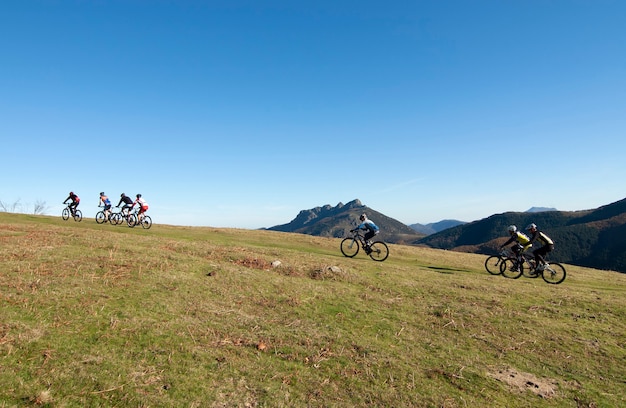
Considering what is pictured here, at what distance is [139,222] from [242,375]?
33.2m

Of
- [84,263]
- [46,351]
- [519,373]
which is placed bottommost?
[519,373]

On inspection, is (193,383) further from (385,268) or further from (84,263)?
(385,268)

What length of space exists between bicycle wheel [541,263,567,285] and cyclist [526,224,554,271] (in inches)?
16.9

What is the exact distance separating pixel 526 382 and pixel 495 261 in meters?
20.6

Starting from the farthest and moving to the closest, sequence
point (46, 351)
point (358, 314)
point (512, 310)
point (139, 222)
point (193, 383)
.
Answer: point (139, 222) < point (512, 310) < point (358, 314) < point (46, 351) < point (193, 383)

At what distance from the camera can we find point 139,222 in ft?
118

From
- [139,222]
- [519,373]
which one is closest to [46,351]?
[519,373]

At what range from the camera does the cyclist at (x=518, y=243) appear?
75.5 ft

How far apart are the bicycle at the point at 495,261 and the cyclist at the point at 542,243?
190 centimetres

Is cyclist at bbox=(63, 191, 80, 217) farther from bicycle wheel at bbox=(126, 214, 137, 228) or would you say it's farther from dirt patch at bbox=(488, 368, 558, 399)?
dirt patch at bbox=(488, 368, 558, 399)

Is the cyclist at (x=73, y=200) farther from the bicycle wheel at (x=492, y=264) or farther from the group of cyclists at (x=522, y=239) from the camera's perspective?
the bicycle wheel at (x=492, y=264)

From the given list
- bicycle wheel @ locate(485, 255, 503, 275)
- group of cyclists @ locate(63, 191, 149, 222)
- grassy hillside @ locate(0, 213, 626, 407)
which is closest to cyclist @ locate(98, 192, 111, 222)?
group of cyclists @ locate(63, 191, 149, 222)

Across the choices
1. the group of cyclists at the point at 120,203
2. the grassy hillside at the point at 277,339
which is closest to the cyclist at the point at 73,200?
the group of cyclists at the point at 120,203

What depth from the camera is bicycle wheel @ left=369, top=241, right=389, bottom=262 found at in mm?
26266
